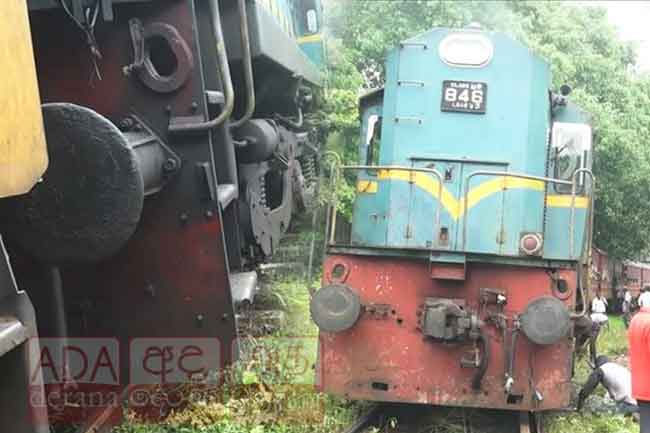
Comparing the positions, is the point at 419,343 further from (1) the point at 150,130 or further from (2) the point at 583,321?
(1) the point at 150,130

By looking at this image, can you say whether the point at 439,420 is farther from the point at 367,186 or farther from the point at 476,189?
the point at 367,186

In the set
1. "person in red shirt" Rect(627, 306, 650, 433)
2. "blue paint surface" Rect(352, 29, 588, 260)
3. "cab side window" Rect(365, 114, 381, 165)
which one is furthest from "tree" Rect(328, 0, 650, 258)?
"person in red shirt" Rect(627, 306, 650, 433)

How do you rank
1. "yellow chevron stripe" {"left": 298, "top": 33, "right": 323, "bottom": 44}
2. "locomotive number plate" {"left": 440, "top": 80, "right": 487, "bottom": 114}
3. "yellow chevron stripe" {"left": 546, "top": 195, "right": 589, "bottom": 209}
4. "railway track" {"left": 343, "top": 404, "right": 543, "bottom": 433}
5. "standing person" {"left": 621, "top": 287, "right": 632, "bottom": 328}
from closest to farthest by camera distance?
1. "railway track" {"left": 343, "top": 404, "right": 543, "bottom": 433}
2. "yellow chevron stripe" {"left": 546, "top": 195, "right": 589, "bottom": 209}
3. "locomotive number plate" {"left": 440, "top": 80, "right": 487, "bottom": 114}
4. "yellow chevron stripe" {"left": 298, "top": 33, "right": 323, "bottom": 44}
5. "standing person" {"left": 621, "top": 287, "right": 632, "bottom": 328}

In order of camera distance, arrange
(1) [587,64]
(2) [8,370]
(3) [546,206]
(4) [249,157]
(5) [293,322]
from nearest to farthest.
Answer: (2) [8,370] < (4) [249,157] < (3) [546,206] < (5) [293,322] < (1) [587,64]

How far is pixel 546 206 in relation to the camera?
6320 mm

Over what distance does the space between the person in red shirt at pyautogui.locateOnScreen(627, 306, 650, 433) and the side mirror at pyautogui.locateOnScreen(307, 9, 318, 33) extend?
18.1ft

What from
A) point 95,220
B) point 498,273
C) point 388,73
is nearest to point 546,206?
point 498,273

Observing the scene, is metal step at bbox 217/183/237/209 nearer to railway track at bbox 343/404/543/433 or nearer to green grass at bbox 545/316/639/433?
railway track at bbox 343/404/543/433

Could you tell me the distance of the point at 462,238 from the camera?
20.0ft

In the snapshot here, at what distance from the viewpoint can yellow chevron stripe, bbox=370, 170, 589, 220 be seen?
20.4ft

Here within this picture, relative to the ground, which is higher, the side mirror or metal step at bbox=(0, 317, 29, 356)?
the side mirror

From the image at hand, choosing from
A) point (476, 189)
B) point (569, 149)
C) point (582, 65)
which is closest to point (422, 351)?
point (476, 189)

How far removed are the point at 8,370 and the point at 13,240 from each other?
126 cm

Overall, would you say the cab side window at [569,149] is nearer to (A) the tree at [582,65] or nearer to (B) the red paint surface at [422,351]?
(B) the red paint surface at [422,351]
